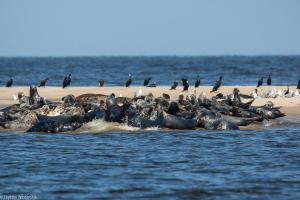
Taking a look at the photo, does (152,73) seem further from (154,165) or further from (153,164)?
(154,165)

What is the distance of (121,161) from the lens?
1450cm

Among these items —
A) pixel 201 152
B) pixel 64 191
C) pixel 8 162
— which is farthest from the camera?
pixel 201 152

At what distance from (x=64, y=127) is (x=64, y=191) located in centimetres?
719

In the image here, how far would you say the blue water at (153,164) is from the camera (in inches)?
463

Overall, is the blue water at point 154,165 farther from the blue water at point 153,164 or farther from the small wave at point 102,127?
the small wave at point 102,127

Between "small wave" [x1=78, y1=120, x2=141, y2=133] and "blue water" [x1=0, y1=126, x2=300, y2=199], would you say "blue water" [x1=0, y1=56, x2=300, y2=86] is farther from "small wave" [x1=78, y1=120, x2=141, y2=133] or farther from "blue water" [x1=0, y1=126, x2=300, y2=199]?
"blue water" [x1=0, y1=126, x2=300, y2=199]

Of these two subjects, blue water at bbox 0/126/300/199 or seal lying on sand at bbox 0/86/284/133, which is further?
seal lying on sand at bbox 0/86/284/133

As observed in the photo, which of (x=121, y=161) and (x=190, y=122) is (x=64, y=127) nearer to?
(x=190, y=122)

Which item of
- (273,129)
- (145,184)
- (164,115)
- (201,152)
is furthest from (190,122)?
(145,184)

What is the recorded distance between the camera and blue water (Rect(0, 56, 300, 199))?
11.8m

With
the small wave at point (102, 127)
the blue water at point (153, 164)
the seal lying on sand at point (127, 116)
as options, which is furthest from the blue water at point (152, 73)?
the blue water at point (153, 164)

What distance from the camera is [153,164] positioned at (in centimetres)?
1414

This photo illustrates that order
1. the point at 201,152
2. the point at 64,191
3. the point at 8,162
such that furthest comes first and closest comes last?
the point at 201,152, the point at 8,162, the point at 64,191

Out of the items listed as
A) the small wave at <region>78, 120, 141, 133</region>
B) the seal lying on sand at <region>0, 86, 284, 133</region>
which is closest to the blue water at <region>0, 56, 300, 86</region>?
the seal lying on sand at <region>0, 86, 284, 133</region>
